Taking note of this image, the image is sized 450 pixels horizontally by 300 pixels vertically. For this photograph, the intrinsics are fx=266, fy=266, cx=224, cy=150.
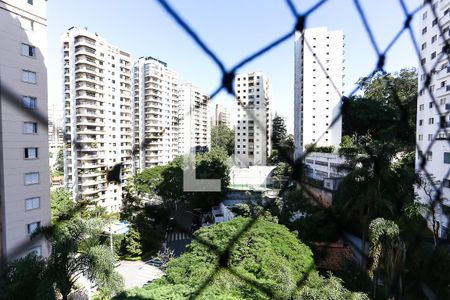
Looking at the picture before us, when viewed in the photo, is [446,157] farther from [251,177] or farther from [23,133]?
[23,133]

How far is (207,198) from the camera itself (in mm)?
6758

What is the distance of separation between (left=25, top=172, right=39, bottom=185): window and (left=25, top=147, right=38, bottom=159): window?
31 cm

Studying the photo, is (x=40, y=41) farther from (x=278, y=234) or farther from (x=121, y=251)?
(x=121, y=251)

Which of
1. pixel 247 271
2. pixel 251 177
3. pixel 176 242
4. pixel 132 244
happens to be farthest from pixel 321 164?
pixel 247 271

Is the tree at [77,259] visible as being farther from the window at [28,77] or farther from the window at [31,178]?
the window at [28,77]

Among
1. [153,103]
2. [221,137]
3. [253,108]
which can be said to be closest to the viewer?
[253,108]

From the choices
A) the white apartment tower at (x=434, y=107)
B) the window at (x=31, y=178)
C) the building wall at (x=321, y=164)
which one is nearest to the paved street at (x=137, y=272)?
the window at (x=31, y=178)

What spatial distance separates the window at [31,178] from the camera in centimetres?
253

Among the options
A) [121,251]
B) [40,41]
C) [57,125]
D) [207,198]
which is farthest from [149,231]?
[57,125]

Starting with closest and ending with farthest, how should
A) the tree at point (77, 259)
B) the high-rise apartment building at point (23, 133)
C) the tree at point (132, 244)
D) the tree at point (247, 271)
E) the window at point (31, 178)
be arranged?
the tree at point (247, 271), the tree at point (77, 259), the high-rise apartment building at point (23, 133), the window at point (31, 178), the tree at point (132, 244)

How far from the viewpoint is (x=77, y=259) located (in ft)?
6.86

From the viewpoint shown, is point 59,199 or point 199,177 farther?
point 199,177

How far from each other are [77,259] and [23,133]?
112cm

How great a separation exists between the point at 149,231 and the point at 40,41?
3.52m
